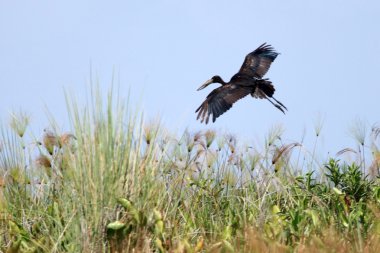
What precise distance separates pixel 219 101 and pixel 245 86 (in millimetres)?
709

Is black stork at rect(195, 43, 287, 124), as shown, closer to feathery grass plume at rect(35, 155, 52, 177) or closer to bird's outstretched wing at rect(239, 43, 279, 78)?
bird's outstretched wing at rect(239, 43, 279, 78)

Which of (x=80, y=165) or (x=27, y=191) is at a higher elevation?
(x=80, y=165)

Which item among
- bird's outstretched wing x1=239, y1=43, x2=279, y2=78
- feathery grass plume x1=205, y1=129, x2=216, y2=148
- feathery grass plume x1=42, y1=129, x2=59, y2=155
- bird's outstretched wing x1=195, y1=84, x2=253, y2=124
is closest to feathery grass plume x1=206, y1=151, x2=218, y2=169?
feathery grass plume x1=205, y1=129, x2=216, y2=148

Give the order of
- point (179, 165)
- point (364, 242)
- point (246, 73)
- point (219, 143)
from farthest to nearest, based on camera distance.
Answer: point (246, 73)
point (219, 143)
point (179, 165)
point (364, 242)

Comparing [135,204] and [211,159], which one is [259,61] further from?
[135,204]

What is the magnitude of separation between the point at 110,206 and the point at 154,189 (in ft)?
0.94

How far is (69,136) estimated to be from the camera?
14.6ft

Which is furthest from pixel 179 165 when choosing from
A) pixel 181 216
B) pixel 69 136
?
pixel 69 136

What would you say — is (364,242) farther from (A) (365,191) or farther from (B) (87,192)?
(B) (87,192)

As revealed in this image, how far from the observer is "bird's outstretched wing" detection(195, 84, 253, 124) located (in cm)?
794

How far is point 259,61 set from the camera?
9.41 metres

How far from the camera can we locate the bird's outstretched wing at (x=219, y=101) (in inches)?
313

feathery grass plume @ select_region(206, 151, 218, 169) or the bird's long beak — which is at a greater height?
the bird's long beak

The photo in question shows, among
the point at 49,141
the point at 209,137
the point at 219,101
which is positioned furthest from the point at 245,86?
the point at 49,141
